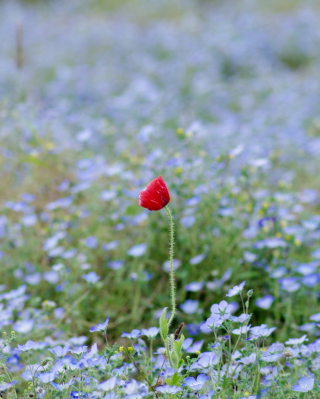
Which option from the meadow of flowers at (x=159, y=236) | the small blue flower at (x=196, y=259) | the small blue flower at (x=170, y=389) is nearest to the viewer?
the small blue flower at (x=170, y=389)

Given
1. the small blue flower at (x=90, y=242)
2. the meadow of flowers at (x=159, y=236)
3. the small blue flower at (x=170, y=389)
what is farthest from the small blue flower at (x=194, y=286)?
the small blue flower at (x=170, y=389)

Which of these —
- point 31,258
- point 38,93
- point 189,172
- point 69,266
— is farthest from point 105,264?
point 38,93

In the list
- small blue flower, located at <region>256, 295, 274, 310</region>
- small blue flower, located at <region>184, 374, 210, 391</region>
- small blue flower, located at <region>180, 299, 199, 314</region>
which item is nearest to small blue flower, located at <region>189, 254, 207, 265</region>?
small blue flower, located at <region>180, 299, 199, 314</region>

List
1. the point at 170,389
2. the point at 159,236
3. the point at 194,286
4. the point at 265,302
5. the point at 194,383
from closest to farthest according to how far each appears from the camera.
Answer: the point at 170,389 → the point at 194,383 → the point at 265,302 → the point at 194,286 → the point at 159,236

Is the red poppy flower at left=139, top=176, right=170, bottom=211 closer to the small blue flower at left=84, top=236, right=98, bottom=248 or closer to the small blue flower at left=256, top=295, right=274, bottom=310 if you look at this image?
the small blue flower at left=256, top=295, right=274, bottom=310

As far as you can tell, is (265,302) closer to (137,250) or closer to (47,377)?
(137,250)

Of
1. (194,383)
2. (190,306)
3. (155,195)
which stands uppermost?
(155,195)

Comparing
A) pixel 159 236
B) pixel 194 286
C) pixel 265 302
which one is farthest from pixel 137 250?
pixel 265 302

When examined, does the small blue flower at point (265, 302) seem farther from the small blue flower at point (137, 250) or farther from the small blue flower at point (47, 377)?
the small blue flower at point (47, 377)
